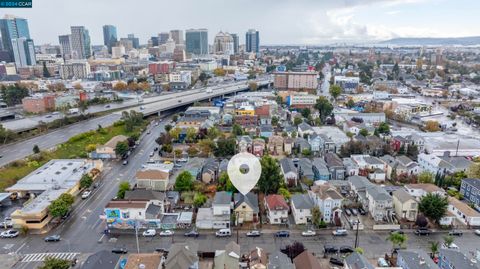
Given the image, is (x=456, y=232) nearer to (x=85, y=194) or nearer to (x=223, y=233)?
(x=223, y=233)

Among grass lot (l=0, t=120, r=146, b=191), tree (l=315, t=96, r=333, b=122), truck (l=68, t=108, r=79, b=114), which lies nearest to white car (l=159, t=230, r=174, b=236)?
grass lot (l=0, t=120, r=146, b=191)

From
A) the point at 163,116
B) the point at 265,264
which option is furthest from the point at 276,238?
the point at 163,116

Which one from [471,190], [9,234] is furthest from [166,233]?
[471,190]

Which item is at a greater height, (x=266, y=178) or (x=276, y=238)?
(x=266, y=178)

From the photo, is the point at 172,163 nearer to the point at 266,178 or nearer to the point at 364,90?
the point at 266,178

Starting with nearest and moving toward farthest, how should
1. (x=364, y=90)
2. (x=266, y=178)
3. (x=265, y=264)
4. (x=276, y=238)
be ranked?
1. (x=265, y=264)
2. (x=276, y=238)
3. (x=266, y=178)
4. (x=364, y=90)

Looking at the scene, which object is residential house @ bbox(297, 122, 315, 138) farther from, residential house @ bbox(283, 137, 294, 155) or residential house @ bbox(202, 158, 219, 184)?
residential house @ bbox(202, 158, 219, 184)
